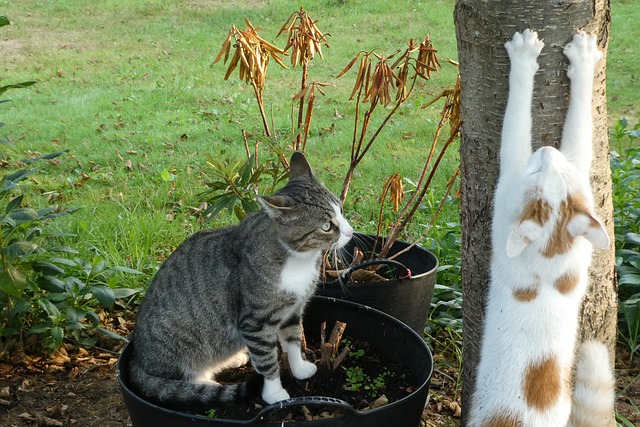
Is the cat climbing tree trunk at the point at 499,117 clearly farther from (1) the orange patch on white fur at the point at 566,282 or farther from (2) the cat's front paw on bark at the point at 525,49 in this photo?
(1) the orange patch on white fur at the point at 566,282

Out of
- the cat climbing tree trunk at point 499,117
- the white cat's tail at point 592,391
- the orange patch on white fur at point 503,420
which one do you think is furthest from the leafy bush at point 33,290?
the white cat's tail at point 592,391

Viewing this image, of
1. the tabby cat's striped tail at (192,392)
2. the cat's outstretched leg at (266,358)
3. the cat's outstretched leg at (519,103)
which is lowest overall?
the tabby cat's striped tail at (192,392)

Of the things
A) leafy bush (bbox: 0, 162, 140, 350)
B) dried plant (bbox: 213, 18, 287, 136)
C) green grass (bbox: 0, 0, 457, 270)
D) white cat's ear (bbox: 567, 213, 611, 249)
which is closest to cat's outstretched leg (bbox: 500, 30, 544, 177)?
white cat's ear (bbox: 567, 213, 611, 249)

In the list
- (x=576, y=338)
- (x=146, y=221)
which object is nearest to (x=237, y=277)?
(x=576, y=338)

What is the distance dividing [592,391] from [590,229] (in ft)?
2.03

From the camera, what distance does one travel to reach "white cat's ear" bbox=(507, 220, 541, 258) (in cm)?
216

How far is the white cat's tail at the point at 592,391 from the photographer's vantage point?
7.84 feet

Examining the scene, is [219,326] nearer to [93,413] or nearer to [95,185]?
[93,413]

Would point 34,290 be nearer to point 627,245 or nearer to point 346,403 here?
point 346,403

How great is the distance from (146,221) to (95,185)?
1330 millimetres

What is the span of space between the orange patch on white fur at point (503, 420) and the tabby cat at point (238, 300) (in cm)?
79

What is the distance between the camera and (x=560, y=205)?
7.50 ft

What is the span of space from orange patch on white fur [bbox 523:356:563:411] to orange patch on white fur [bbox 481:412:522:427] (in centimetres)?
7

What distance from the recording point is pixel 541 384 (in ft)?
7.17
